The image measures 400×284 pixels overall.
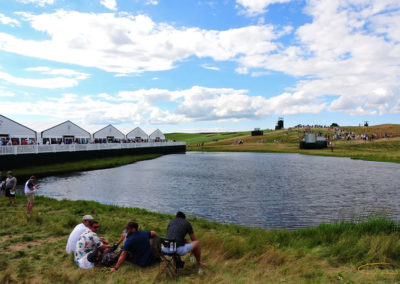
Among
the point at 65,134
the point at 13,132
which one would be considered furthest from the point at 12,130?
the point at 65,134

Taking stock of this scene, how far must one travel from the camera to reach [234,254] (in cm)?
891

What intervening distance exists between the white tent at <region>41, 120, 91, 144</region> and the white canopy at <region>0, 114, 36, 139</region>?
3720mm

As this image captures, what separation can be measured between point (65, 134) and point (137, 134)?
85.8 ft

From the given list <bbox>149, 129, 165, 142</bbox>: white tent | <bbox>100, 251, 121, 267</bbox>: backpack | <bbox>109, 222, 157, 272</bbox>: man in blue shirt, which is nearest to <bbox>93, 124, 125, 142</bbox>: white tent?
<bbox>149, 129, 165, 142</bbox>: white tent

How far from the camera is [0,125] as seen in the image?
3944 cm

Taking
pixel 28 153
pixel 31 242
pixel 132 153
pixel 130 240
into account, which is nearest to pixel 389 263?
pixel 130 240

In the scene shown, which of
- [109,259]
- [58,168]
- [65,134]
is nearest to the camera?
[109,259]

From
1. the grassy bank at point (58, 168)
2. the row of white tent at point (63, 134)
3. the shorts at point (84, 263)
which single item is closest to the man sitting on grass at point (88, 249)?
the shorts at point (84, 263)

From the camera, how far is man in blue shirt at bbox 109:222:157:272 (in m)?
7.63

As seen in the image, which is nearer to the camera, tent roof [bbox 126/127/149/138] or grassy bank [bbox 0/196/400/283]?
grassy bank [bbox 0/196/400/283]

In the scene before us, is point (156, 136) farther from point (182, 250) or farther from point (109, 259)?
point (182, 250)

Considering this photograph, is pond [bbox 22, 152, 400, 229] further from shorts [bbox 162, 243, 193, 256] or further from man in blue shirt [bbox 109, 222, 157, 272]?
man in blue shirt [bbox 109, 222, 157, 272]

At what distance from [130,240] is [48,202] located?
12.2 meters

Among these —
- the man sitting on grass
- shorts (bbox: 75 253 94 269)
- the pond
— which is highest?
the man sitting on grass
